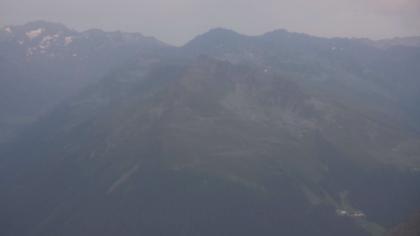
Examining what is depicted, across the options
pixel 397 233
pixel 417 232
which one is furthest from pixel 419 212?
pixel 417 232

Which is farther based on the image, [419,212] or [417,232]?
[419,212]

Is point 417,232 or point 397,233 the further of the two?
point 397,233

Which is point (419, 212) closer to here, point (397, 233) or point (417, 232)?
point (397, 233)
